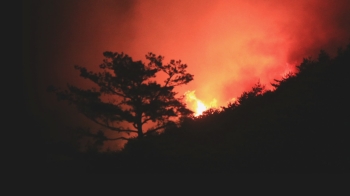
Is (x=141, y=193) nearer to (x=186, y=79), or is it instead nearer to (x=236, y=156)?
(x=236, y=156)

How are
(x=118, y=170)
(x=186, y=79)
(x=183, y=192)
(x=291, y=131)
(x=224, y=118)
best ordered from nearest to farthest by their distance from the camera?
(x=183, y=192) < (x=291, y=131) < (x=118, y=170) < (x=224, y=118) < (x=186, y=79)

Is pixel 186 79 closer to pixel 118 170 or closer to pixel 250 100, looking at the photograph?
pixel 250 100

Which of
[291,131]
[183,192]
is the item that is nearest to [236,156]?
[291,131]

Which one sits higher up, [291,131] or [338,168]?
[291,131]

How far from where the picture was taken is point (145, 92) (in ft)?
68.0

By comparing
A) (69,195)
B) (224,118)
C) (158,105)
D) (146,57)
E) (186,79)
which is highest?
(146,57)

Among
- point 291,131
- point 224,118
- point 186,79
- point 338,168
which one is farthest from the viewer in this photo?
point 186,79

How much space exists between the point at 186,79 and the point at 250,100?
30.1ft

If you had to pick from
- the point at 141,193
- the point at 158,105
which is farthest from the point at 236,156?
the point at 158,105

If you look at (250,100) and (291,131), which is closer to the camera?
(291,131)

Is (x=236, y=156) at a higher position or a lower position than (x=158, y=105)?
lower

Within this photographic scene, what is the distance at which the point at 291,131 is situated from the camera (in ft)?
24.1

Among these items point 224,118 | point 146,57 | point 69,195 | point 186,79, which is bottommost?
point 69,195

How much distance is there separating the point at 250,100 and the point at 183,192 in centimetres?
928
